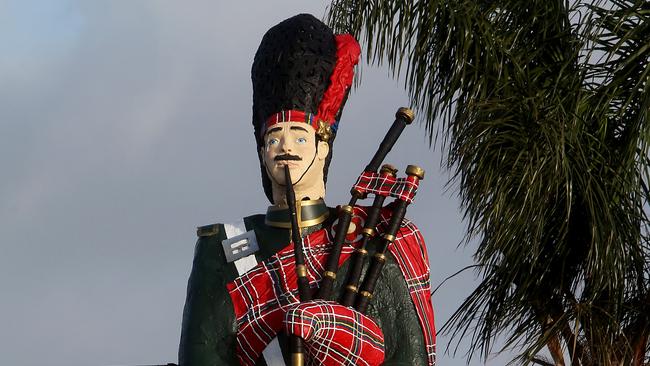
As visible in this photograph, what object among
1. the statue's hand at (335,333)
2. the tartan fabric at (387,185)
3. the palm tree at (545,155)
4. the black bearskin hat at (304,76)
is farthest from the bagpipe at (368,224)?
the palm tree at (545,155)

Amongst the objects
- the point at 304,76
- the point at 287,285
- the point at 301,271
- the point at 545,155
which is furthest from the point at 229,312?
the point at 545,155

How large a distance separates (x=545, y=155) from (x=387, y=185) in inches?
124

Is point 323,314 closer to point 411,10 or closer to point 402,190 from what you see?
point 402,190

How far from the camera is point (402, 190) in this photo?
849 centimetres

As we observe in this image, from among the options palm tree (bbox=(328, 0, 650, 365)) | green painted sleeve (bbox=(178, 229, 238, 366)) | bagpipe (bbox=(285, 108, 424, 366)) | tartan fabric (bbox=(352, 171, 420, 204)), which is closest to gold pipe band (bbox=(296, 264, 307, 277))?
bagpipe (bbox=(285, 108, 424, 366))

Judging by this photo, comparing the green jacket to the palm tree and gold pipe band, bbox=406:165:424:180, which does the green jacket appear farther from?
the palm tree

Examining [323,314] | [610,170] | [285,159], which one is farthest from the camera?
[610,170]

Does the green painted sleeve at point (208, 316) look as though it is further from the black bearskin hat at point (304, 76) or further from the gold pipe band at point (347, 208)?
the gold pipe band at point (347, 208)

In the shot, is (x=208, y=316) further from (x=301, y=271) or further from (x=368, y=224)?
(x=368, y=224)

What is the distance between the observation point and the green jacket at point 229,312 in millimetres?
8312

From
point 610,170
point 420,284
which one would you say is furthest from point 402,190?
point 610,170

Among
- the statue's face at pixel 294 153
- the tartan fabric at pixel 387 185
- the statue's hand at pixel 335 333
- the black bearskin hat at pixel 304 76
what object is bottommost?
the statue's hand at pixel 335 333

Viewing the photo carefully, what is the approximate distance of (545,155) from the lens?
11.5m

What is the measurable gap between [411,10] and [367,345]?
14.6 feet
